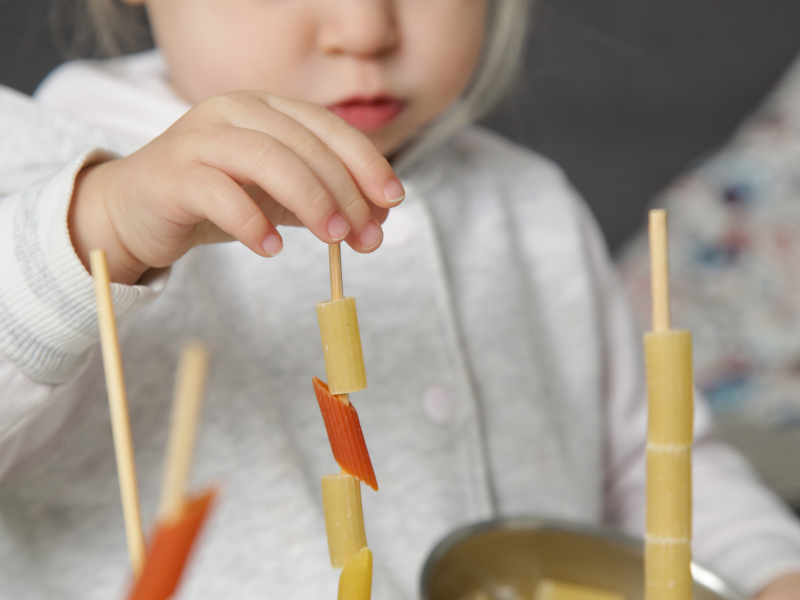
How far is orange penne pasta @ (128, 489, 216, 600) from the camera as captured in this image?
0.22 meters

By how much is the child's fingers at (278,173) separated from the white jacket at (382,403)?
0.73 ft

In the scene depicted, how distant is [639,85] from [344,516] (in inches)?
41.9

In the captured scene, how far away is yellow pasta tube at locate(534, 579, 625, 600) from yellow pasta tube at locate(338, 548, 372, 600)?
0.17 m

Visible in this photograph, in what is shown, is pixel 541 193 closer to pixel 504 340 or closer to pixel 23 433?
pixel 504 340

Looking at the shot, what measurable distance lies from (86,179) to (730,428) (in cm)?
83

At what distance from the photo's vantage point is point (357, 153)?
0.99ft

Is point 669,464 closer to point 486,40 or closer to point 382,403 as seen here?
point 382,403

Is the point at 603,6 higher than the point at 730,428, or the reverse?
the point at 603,6

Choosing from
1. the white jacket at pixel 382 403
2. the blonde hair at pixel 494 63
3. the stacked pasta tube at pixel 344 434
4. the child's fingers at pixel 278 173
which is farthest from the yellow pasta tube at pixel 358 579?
the blonde hair at pixel 494 63

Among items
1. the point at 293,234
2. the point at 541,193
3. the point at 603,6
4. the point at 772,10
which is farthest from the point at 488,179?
the point at 772,10

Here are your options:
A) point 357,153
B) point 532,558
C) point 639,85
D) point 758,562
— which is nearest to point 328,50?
point 357,153

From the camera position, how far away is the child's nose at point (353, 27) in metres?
0.48

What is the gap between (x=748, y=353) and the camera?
1062 mm

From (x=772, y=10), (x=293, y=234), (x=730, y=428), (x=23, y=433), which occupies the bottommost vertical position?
(x=730, y=428)
